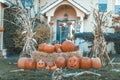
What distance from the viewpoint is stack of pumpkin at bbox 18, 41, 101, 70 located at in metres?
11.4

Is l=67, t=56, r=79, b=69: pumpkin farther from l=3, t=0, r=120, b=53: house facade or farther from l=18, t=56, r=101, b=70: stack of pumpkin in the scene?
l=3, t=0, r=120, b=53: house facade

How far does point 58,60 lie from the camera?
11.4 metres

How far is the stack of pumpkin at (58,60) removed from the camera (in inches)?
450

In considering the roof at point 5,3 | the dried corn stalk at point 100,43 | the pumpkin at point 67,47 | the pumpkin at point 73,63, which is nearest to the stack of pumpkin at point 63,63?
the pumpkin at point 73,63

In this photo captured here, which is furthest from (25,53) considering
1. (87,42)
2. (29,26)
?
(87,42)

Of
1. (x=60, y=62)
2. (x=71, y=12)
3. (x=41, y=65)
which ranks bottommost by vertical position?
(x=41, y=65)

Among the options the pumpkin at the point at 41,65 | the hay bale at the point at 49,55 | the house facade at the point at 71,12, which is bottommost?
the pumpkin at the point at 41,65

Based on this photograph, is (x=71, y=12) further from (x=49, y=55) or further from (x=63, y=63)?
(x=63, y=63)

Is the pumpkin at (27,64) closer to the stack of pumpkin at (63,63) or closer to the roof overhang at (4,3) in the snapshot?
the stack of pumpkin at (63,63)

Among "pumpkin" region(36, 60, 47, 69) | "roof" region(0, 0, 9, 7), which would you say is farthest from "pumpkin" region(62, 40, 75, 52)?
"roof" region(0, 0, 9, 7)

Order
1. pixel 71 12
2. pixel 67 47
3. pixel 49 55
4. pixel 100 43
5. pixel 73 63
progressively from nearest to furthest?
pixel 73 63, pixel 49 55, pixel 67 47, pixel 100 43, pixel 71 12

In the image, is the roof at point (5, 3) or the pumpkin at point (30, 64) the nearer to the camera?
the pumpkin at point (30, 64)

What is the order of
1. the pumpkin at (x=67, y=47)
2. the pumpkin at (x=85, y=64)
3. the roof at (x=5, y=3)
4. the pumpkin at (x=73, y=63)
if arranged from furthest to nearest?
the roof at (x=5, y=3) < the pumpkin at (x=67, y=47) < the pumpkin at (x=85, y=64) < the pumpkin at (x=73, y=63)

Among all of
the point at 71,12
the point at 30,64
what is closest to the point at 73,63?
the point at 30,64
